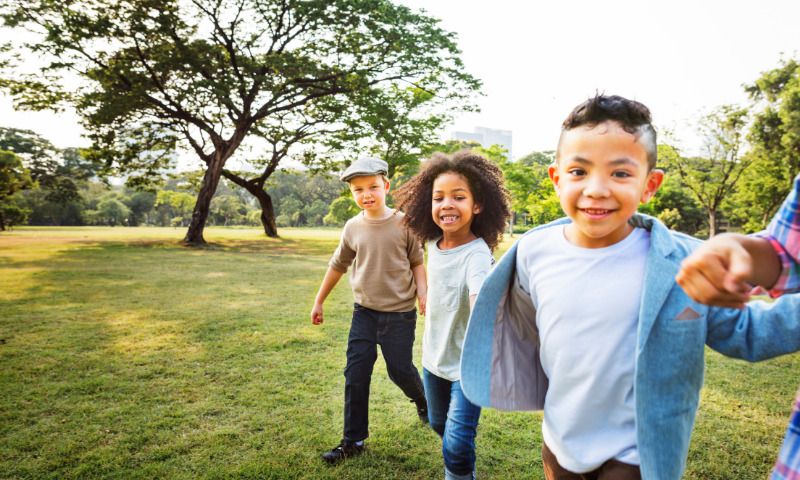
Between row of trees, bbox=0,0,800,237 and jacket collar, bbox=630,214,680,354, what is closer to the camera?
jacket collar, bbox=630,214,680,354

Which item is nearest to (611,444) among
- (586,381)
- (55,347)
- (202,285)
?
(586,381)

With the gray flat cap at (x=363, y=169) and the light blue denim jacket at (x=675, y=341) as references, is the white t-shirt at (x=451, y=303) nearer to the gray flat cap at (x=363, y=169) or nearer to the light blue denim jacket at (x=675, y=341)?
the gray flat cap at (x=363, y=169)

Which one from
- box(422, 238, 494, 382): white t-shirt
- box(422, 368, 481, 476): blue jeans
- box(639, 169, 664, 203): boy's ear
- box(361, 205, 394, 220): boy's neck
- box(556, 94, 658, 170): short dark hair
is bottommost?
box(422, 368, 481, 476): blue jeans

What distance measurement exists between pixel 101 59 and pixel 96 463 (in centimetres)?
2067

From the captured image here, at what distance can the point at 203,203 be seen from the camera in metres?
21.3

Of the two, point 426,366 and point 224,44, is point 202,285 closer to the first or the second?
point 426,366

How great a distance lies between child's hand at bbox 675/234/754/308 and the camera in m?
0.86

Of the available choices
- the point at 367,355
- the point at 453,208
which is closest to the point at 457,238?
the point at 453,208

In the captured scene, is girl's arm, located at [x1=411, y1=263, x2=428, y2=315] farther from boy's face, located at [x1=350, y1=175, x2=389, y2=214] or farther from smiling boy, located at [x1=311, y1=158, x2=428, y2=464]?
boy's face, located at [x1=350, y1=175, x2=389, y2=214]

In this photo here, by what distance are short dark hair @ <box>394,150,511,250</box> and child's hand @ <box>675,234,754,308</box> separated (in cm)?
178

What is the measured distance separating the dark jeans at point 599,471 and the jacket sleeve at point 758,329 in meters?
0.43

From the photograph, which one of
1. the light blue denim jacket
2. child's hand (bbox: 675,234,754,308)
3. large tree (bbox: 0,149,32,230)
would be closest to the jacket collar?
the light blue denim jacket

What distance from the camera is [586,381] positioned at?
141cm

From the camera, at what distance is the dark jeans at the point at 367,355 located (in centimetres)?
292
